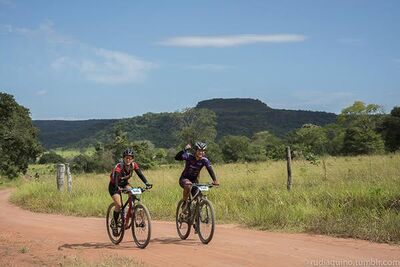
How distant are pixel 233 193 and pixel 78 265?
8323mm

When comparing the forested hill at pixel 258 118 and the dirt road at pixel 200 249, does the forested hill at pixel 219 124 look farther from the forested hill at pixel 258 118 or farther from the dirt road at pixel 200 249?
the dirt road at pixel 200 249

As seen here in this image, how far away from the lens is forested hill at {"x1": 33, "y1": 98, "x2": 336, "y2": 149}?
12050 centimetres

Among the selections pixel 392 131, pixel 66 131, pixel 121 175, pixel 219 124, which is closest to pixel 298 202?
pixel 121 175

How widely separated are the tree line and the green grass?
3.20 metres

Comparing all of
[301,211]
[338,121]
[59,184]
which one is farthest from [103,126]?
[301,211]

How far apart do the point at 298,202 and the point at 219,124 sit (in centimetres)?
12198

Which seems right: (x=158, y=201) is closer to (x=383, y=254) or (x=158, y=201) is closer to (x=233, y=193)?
(x=233, y=193)

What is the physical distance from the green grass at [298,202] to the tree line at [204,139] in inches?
126

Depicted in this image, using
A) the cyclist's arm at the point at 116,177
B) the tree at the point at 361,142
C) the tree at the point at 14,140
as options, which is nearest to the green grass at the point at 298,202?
the cyclist's arm at the point at 116,177

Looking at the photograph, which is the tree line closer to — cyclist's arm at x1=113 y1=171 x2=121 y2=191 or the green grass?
the green grass

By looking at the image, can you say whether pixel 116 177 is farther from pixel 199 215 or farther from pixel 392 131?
pixel 392 131

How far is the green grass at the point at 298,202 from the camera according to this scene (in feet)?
34.8

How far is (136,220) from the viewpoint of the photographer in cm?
985

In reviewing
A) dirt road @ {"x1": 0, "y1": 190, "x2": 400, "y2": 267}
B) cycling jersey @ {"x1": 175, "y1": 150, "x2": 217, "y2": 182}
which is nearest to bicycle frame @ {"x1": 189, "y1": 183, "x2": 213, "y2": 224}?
cycling jersey @ {"x1": 175, "y1": 150, "x2": 217, "y2": 182}
